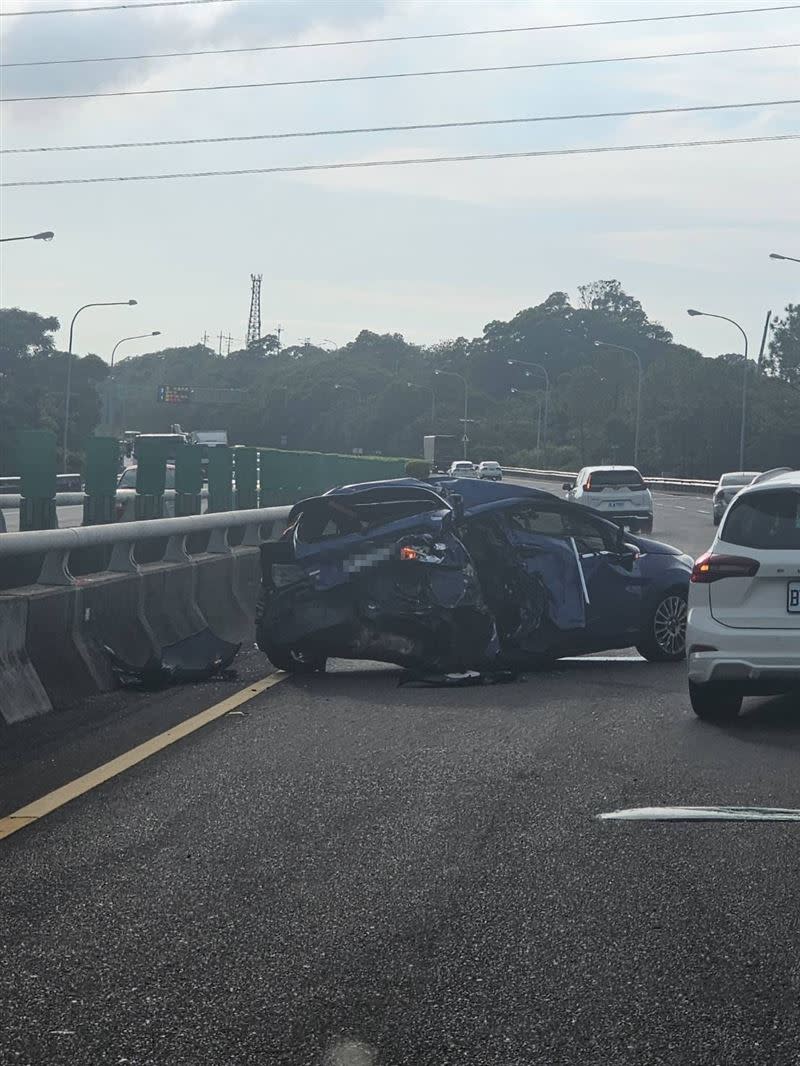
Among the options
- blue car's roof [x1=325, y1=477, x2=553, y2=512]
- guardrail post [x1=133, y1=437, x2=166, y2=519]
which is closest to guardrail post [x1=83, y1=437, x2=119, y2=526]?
guardrail post [x1=133, y1=437, x2=166, y2=519]

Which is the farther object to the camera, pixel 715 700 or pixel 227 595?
pixel 227 595

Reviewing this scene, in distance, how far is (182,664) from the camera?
1227cm

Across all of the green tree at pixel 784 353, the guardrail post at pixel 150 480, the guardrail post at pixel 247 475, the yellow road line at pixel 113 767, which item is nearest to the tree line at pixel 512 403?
the green tree at pixel 784 353

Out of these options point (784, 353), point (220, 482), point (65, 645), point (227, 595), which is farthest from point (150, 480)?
point (784, 353)

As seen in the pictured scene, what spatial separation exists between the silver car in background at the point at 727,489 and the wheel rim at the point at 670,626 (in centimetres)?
2769

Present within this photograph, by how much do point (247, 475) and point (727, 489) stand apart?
2194 centimetres

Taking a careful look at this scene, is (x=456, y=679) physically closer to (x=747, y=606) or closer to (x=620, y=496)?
(x=747, y=606)

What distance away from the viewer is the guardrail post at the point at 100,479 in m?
15.8

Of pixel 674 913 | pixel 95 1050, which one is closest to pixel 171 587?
pixel 674 913

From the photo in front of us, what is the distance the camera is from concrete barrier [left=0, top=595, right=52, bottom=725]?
9820 millimetres

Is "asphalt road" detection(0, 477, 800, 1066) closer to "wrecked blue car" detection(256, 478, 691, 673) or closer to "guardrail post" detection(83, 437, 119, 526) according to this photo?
"wrecked blue car" detection(256, 478, 691, 673)

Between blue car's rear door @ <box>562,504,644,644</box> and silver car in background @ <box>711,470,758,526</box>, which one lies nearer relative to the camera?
blue car's rear door @ <box>562,504,644,644</box>

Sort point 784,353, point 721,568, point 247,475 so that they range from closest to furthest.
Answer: point 721,568, point 247,475, point 784,353

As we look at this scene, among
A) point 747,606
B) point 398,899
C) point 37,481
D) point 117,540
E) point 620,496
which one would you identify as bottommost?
point 620,496
